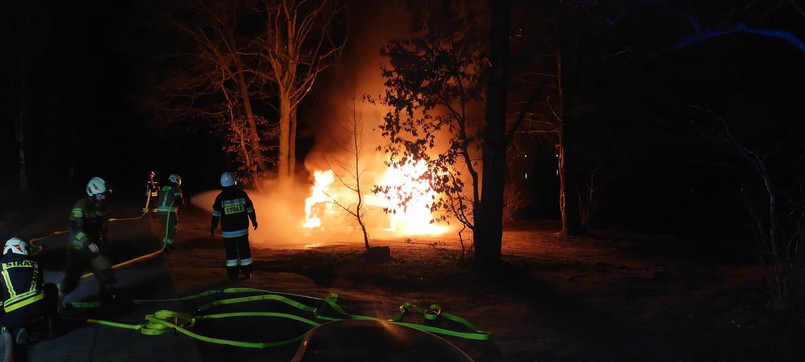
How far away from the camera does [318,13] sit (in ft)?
68.1

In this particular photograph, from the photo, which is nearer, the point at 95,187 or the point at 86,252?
the point at 86,252

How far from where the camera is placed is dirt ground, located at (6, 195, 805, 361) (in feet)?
20.3

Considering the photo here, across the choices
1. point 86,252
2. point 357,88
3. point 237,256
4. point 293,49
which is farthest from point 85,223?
point 293,49

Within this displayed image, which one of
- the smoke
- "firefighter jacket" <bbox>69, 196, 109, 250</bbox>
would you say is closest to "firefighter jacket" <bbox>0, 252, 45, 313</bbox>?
"firefighter jacket" <bbox>69, 196, 109, 250</bbox>

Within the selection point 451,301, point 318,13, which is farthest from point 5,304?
point 318,13

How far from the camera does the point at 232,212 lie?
8.47 meters

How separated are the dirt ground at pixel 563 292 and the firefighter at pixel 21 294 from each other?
209cm

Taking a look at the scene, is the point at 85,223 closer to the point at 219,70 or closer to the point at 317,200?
the point at 317,200

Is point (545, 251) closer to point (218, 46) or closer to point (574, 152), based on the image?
point (574, 152)

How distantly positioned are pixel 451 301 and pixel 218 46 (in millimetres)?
14493

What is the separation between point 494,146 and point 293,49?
1123 centimetres

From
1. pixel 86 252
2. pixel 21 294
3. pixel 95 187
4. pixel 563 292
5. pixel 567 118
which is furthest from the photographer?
pixel 567 118

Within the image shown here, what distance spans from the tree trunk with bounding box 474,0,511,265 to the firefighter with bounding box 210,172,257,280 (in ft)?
13.7

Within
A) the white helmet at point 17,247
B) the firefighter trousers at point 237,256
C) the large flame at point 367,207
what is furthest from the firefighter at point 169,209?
the large flame at point 367,207
